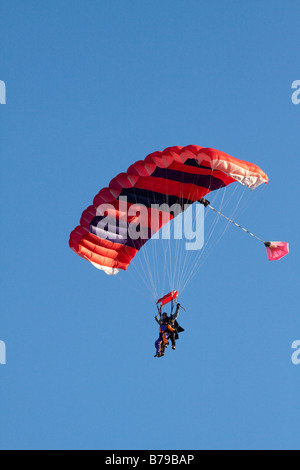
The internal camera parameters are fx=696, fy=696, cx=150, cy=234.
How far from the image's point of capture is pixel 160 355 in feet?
59.5

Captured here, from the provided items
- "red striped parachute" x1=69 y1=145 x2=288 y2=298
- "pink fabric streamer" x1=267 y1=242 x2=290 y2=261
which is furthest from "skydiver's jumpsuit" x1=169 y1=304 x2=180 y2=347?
"pink fabric streamer" x1=267 y1=242 x2=290 y2=261

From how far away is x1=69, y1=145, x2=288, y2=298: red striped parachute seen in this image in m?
17.2

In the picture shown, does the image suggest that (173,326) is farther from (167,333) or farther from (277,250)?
(277,250)

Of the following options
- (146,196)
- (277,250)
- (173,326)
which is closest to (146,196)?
(146,196)

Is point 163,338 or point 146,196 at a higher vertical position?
point 146,196

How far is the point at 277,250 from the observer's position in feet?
62.4

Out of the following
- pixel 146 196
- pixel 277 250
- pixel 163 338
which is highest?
pixel 146 196

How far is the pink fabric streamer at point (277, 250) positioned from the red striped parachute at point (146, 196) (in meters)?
2.01

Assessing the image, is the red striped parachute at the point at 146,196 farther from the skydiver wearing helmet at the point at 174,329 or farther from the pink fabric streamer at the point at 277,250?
the skydiver wearing helmet at the point at 174,329
